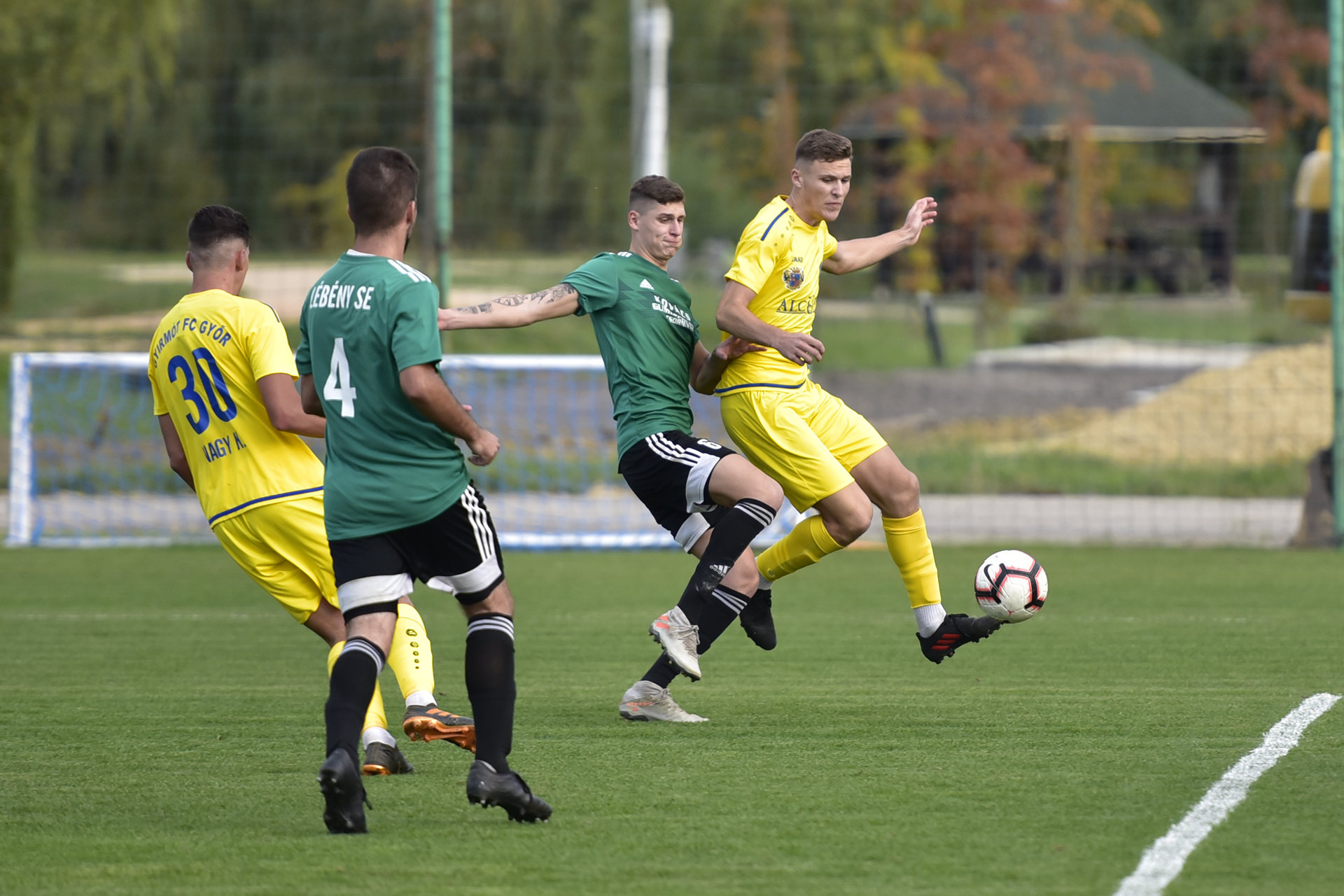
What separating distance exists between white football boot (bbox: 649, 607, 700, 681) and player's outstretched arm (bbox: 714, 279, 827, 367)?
109 centimetres

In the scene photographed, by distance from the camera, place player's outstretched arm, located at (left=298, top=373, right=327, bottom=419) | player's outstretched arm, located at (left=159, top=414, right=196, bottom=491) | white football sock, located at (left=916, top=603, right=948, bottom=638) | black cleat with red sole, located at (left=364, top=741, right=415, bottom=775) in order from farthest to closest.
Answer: white football sock, located at (left=916, top=603, right=948, bottom=638) → player's outstretched arm, located at (left=159, top=414, right=196, bottom=491) → black cleat with red sole, located at (left=364, top=741, right=415, bottom=775) → player's outstretched arm, located at (left=298, top=373, right=327, bottom=419)

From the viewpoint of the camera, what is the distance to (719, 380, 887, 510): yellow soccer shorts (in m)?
6.39

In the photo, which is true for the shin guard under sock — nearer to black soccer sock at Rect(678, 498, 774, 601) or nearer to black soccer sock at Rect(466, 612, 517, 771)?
black soccer sock at Rect(466, 612, 517, 771)

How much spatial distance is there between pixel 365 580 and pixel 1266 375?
1627 cm

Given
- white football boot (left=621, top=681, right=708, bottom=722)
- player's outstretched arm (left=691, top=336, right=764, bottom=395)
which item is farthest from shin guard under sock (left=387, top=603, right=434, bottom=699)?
player's outstretched arm (left=691, top=336, right=764, bottom=395)

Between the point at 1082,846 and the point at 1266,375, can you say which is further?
the point at 1266,375

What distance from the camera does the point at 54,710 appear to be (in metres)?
6.37

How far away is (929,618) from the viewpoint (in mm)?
6535

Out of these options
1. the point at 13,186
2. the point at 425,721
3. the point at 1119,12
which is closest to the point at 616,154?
the point at 13,186

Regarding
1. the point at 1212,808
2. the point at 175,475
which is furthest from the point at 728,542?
the point at 175,475

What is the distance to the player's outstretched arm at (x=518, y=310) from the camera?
5484mm

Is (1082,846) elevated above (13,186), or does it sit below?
below

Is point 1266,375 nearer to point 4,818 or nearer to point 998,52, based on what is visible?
point 998,52

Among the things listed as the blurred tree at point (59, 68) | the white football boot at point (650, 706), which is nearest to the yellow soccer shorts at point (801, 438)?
the white football boot at point (650, 706)
